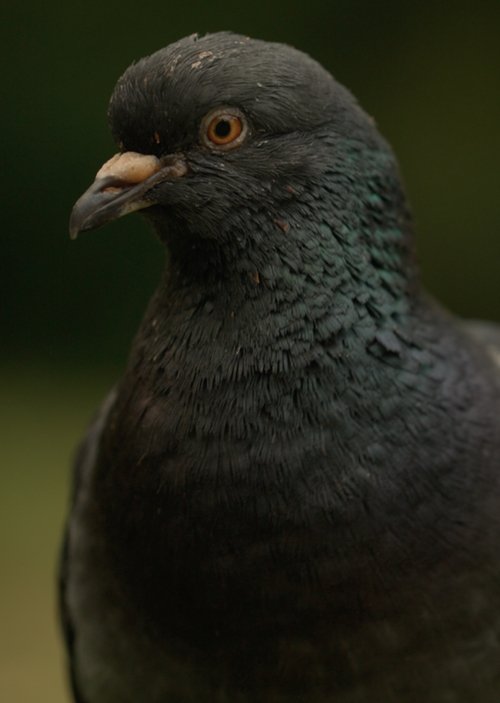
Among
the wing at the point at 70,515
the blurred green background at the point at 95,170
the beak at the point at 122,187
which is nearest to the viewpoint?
the beak at the point at 122,187

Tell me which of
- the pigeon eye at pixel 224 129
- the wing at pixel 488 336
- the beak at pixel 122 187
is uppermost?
the pigeon eye at pixel 224 129

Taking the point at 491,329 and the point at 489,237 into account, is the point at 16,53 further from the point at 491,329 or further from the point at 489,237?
the point at 491,329

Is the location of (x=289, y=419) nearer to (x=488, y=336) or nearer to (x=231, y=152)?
(x=231, y=152)

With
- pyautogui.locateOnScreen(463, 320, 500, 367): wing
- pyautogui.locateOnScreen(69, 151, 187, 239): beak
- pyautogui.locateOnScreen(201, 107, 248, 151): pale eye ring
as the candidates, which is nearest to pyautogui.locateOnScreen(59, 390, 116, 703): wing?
pyautogui.locateOnScreen(69, 151, 187, 239): beak

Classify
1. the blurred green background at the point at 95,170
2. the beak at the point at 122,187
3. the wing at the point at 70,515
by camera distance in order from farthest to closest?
the blurred green background at the point at 95,170 → the wing at the point at 70,515 → the beak at the point at 122,187

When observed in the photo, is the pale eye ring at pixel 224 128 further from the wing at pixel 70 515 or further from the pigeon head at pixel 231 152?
the wing at pixel 70 515

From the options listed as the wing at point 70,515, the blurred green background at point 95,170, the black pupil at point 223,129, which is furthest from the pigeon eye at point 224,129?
the blurred green background at point 95,170

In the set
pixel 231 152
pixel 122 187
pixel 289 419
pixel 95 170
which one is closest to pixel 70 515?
pixel 289 419

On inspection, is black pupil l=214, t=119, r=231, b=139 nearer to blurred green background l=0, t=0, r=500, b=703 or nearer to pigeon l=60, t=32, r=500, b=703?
pigeon l=60, t=32, r=500, b=703
